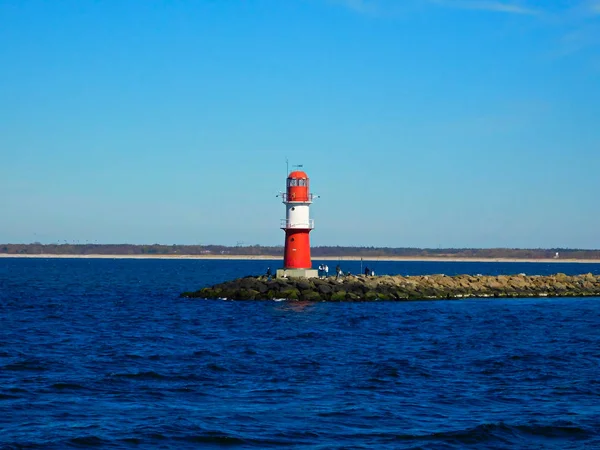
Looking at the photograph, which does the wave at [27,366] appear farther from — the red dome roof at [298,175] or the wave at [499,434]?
the red dome roof at [298,175]

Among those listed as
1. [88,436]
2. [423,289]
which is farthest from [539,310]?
[88,436]

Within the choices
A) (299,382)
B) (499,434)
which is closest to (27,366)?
(299,382)

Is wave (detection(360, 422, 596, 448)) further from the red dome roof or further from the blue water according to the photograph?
the red dome roof

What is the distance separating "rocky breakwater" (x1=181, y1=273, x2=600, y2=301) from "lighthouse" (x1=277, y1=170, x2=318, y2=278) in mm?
1266

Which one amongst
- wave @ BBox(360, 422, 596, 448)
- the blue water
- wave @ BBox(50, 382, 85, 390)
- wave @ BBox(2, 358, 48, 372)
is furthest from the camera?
wave @ BBox(2, 358, 48, 372)

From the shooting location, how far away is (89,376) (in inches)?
899

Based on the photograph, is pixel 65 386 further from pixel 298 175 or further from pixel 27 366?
Result: pixel 298 175

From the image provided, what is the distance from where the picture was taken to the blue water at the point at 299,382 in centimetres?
1677

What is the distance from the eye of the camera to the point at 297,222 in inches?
1969

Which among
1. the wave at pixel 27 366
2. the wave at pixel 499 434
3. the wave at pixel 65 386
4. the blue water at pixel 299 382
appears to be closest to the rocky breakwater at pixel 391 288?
the blue water at pixel 299 382

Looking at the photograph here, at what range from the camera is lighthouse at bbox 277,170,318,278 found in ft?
164

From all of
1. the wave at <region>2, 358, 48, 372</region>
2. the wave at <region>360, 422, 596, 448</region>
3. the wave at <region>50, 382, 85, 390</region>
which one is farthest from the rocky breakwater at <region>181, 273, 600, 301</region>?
the wave at <region>360, 422, 596, 448</region>

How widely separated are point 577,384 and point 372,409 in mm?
6441

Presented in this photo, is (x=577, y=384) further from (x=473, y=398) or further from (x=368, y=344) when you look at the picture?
(x=368, y=344)
